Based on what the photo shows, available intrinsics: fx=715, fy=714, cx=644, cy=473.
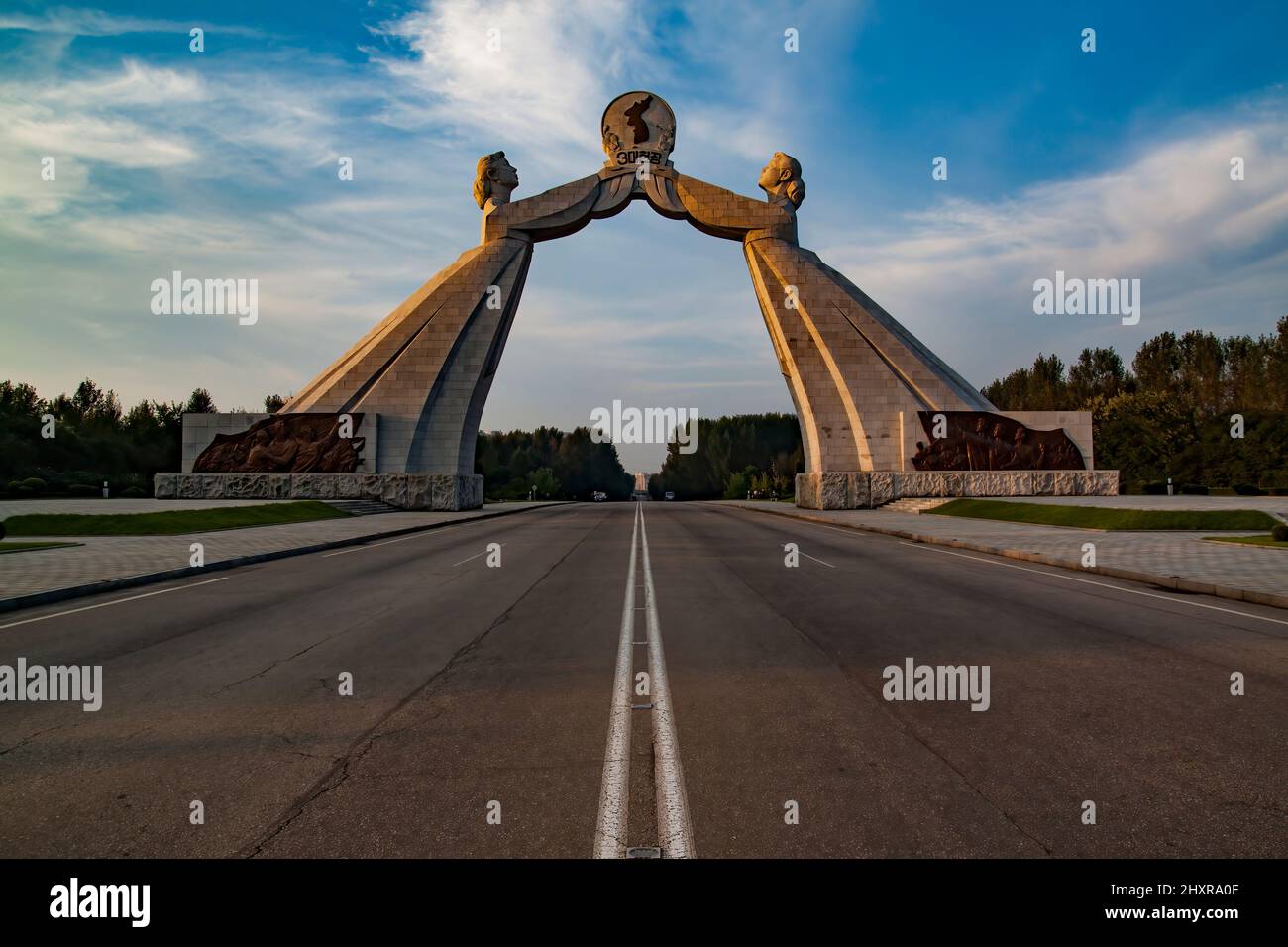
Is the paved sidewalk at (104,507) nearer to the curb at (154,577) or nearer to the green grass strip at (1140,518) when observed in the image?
the curb at (154,577)

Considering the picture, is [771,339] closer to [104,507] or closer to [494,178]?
[494,178]

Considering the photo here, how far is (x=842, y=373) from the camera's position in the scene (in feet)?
123

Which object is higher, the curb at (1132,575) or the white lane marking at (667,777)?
the white lane marking at (667,777)

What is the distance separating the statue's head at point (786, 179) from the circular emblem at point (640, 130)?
6166 mm

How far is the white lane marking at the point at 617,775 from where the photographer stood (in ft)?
9.73

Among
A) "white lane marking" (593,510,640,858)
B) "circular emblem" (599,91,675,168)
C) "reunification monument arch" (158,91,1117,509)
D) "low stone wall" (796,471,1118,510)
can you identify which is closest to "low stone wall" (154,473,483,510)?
"reunification monument arch" (158,91,1117,509)

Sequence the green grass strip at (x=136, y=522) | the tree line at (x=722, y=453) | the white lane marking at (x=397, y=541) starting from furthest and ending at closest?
the tree line at (x=722, y=453) < the green grass strip at (x=136, y=522) < the white lane marking at (x=397, y=541)

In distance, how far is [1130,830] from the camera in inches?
120

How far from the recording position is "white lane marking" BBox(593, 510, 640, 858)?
117 inches

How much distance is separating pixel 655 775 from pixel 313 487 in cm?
3596

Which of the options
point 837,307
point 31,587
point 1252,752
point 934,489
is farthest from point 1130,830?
point 837,307

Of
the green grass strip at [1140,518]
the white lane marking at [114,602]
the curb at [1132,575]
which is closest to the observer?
the white lane marking at [114,602]

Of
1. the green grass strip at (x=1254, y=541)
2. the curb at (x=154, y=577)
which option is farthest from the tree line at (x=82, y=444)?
the green grass strip at (x=1254, y=541)

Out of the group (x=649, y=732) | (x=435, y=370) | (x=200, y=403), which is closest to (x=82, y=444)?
(x=200, y=403)
